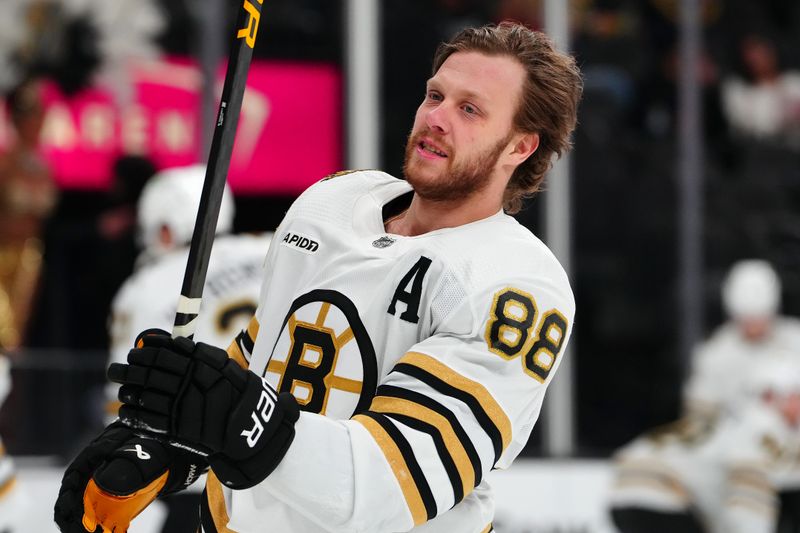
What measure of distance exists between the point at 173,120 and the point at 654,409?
2.83 m

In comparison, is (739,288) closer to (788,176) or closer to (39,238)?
(788,176)

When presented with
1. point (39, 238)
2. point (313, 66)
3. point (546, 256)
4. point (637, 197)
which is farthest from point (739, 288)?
point (546, 256)

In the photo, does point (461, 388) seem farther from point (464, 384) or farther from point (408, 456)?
point (408, 456)

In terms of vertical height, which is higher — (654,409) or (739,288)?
(739,288)

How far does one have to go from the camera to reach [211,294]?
13.7 feet

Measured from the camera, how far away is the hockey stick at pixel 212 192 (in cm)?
197

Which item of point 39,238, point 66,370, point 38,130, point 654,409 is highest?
point 38,130

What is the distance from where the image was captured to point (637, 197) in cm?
734

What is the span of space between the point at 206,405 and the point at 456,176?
0.63 m

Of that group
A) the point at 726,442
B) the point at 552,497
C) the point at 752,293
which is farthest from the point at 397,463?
the point at 752,293

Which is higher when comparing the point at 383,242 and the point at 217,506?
the point at 383,242

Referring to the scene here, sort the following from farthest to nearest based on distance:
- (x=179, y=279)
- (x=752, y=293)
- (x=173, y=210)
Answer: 1. (x=752, y=293)
2. (x=173, y=210)
3. (x=179, y=279)

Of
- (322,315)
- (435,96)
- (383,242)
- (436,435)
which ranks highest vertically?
(435,96)

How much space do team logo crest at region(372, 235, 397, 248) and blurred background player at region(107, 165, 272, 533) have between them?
6.20 feet
